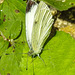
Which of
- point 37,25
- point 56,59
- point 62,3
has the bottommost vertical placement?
point 56,59

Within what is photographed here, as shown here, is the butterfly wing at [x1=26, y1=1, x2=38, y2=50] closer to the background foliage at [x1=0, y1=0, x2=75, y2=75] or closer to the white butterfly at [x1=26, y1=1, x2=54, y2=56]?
the white butterfly at [x1=26, y1=1, x2=54, y2=56]

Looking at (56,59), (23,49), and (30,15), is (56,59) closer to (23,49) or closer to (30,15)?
(23,49)

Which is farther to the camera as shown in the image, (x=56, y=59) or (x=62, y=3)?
(x=62, y=3)

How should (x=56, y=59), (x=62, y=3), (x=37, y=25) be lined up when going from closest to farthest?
(x=56, y=59), (x=62, y=3), (x=37, y=25)

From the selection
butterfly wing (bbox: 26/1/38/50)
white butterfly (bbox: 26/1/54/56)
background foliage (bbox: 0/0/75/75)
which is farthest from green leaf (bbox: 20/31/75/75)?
butterfly wing (bbox: 26/1/38/50)

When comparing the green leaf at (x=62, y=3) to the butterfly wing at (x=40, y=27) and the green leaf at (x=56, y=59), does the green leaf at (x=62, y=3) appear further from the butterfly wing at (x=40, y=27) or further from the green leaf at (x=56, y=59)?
the green leaf at (x=56, y=59)

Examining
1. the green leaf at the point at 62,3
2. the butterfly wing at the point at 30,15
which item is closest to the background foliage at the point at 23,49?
the green leaf at the point at 62,3

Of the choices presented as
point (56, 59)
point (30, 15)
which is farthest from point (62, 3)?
point (56, 59)
